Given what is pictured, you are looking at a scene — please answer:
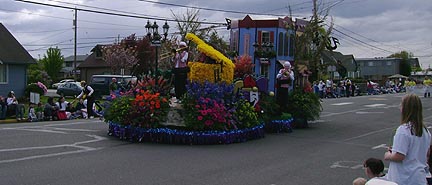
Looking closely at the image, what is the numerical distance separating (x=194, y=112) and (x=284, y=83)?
4.48m

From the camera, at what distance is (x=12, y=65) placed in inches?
1368

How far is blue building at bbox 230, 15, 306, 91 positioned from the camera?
1723 centimetres

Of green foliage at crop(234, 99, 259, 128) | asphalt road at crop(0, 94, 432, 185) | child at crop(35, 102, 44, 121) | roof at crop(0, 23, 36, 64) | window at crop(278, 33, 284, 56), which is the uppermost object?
roof at crop(0, 23, 36, 64)

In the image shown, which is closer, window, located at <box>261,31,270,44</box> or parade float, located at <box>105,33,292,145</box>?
parade float, located at <box>105,33,292,145</box>

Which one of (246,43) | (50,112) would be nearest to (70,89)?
(50,112)

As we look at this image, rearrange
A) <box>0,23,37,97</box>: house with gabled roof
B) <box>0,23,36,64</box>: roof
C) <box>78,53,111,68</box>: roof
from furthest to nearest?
<box>78,53,111,68</box>: roof
<box>0,23,36,64</box>: roof
<box>0,23,37,97</box>: house with gabled roof

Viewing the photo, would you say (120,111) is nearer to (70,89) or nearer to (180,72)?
(180,72)

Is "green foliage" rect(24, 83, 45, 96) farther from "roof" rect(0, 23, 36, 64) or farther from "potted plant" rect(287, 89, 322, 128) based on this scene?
"potted plant" rect(287, 89, 322, 128)

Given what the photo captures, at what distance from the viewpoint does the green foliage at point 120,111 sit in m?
12.6

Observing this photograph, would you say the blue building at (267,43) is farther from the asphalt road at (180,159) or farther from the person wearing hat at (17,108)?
the person wearing hat at (17,108)

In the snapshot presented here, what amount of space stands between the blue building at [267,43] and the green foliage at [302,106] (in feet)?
3.66

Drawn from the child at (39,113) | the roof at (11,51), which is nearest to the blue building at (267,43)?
the child at (39,113)

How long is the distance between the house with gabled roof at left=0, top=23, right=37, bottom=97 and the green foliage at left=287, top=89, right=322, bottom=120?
2464 cm

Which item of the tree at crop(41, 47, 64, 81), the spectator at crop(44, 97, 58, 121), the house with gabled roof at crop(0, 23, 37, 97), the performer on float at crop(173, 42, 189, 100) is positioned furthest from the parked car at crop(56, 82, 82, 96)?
the tree at crop(41, 47, 64, 81)
